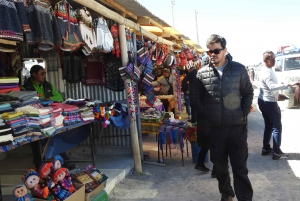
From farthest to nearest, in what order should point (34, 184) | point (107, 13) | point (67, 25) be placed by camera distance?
point (107, 13), point (67, 25), point (34, 184)

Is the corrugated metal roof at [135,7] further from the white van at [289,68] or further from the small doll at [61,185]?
the white van at [289,68]

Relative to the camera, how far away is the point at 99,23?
420 cm

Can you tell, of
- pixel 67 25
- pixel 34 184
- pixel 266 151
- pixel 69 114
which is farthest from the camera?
pixel 266 151

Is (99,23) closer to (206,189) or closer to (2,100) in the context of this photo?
(2,100)

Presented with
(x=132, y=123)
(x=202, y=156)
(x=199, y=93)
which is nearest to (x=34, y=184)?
(x=199, y=93)

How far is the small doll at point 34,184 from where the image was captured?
2.78 metres

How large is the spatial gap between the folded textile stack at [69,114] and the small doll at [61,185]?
0.81m

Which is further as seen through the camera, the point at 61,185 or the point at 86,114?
the point at 86,114

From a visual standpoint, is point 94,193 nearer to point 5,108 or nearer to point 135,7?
point 5,108

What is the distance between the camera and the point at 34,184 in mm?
2805

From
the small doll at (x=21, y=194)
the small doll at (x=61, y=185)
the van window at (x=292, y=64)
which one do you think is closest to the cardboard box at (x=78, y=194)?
the small doll at (x=61, y=185)

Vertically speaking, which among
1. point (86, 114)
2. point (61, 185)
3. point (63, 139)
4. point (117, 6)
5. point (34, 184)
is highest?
point (117, 6)

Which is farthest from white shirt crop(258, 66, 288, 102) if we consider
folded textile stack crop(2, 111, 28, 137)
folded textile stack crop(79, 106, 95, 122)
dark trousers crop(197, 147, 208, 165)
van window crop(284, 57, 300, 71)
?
van window crop(284, 57, 300, 71)

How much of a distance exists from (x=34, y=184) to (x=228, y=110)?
2247 mm
